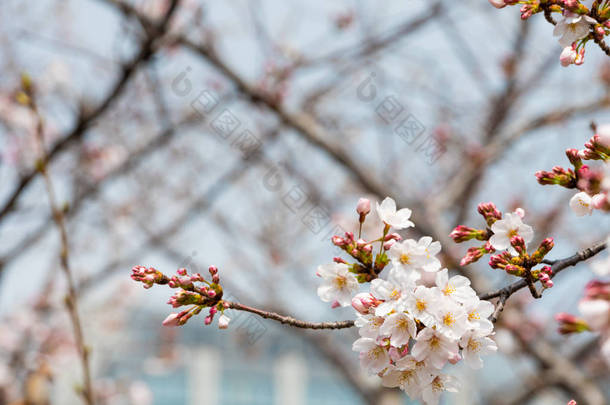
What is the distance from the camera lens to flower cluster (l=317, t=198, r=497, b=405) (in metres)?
0.93

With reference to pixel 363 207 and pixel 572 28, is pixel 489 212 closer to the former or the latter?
pixel 363 207

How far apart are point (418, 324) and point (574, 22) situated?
0.65 metres

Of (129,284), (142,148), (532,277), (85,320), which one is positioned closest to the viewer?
(532,277)

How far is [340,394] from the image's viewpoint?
26.0 m

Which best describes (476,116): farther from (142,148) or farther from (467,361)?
(467,361)

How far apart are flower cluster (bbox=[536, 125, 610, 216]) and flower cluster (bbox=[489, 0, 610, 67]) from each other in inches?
7.3

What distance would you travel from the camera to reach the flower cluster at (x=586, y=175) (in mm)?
923

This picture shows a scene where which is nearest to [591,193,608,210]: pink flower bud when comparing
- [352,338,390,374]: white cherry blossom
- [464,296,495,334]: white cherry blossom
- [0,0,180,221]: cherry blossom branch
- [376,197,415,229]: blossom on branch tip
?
[464,296,495,334]: white cherry blossom

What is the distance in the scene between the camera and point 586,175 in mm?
974

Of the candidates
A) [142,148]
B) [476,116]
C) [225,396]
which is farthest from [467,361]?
[225,396]

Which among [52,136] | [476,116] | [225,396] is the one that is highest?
[52,136]

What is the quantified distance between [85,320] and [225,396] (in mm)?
19672

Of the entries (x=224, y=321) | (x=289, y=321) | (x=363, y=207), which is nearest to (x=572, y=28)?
(x=363, y=207)

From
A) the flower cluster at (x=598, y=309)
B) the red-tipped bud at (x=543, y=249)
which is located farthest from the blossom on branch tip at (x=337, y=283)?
the flower cluster at (x=598, y=309)
